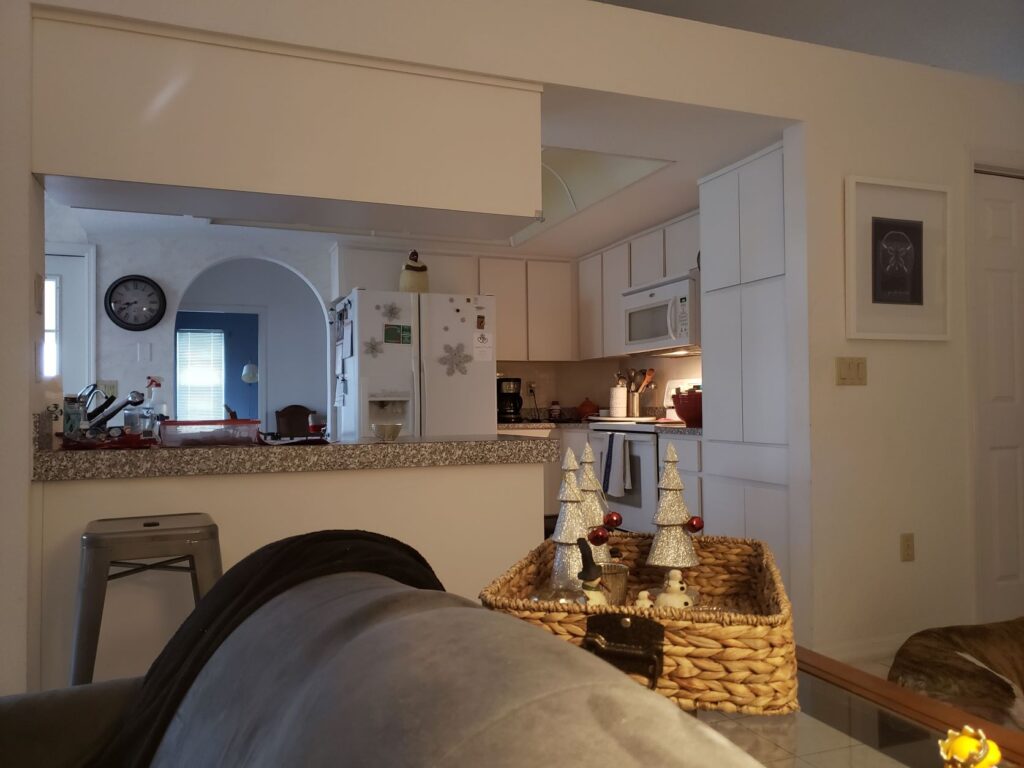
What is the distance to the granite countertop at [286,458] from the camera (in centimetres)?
224

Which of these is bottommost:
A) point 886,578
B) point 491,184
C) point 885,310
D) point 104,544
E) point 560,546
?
point 886,578

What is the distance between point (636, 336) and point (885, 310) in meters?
2.24

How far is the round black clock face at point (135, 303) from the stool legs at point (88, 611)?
3.97 m

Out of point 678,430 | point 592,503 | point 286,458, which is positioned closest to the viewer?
point 592,503

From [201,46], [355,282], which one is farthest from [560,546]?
[355,282]

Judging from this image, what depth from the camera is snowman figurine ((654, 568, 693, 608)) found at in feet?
3.73

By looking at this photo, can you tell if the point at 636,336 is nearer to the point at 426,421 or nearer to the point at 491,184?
the point at 426,421

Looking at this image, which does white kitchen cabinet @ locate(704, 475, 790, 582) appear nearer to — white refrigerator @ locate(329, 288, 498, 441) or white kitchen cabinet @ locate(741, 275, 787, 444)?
white kitchen cabinet @ locate(741, 275, 787, 444)

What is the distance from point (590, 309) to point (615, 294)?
0.46 m

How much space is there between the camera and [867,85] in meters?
3.32

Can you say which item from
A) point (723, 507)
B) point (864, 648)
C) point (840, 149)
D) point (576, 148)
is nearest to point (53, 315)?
point (576, 148)

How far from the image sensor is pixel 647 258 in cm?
536

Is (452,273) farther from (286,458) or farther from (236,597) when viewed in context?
(236,597)

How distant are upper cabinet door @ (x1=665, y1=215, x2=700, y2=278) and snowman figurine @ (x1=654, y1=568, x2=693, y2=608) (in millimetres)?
3725
